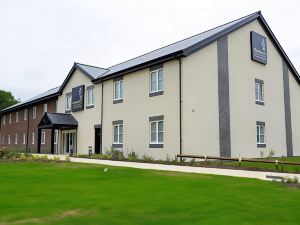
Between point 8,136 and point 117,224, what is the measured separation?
46312 millimetres

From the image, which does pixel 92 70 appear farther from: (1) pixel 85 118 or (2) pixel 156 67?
(2) pixel 156 67

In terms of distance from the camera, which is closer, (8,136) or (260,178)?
(260,178)

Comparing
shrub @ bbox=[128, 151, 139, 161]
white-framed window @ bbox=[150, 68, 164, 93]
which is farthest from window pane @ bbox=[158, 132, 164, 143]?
white-framed window @ bbox=[150, 68, 164, 93]

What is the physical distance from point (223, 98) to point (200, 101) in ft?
7.04

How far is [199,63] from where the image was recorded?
2122 cm

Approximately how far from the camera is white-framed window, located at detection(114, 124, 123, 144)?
82.7 feet

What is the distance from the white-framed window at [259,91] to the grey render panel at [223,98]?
3710 mm

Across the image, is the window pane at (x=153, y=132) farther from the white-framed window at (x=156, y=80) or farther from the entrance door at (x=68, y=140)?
the entrance door at (x=68, y=140)

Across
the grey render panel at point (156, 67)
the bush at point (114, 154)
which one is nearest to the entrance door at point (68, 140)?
the bush at point (114, 154)

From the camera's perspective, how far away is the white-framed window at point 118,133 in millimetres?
25203

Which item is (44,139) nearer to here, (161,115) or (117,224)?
(161,115)

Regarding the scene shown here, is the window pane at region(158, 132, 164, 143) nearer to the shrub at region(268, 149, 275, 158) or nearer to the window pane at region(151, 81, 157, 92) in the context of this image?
the window pane at region(151, 81, 157, 92)

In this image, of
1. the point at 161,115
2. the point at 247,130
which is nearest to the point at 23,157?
the point at 161,115

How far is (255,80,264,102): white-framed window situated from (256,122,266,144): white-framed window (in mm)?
1834
